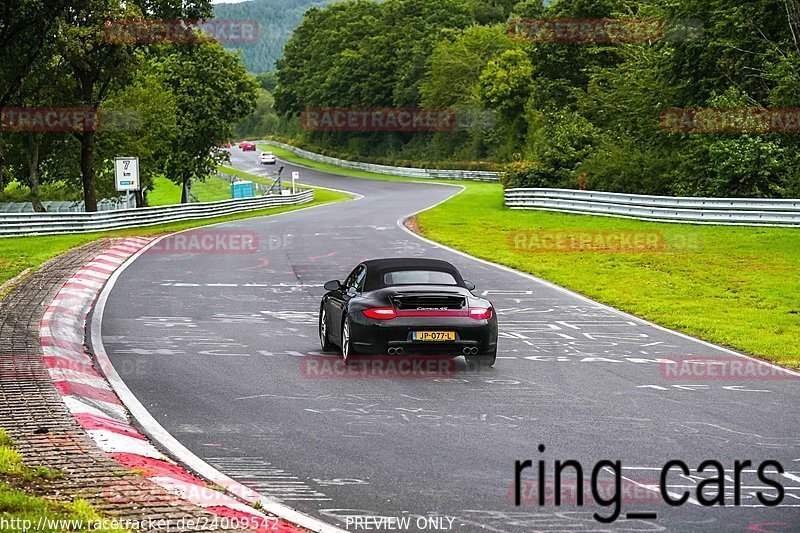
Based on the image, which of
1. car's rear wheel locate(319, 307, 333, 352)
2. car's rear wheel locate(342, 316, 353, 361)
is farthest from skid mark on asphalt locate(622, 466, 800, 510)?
car's rear wheel locate(319, 307, 333, 352)

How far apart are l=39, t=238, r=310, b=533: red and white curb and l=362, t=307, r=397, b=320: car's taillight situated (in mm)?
3188

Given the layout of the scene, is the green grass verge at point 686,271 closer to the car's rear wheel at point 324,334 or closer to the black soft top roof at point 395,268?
the black soft top roof at point 395,268

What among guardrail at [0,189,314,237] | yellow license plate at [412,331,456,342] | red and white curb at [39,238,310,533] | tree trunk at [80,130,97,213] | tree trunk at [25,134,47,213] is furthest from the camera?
tree trunk at [25,134,47,213]

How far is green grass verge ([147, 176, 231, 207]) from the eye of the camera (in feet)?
283

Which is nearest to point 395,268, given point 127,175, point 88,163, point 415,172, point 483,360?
point 483,360

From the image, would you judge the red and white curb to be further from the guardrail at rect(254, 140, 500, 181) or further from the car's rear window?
the guardrail at rect(254, 140, 500, 181)

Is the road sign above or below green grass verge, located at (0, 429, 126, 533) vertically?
above

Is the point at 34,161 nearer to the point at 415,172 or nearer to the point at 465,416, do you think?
the point at 415,172

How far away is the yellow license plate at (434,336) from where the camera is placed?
42.4 ft

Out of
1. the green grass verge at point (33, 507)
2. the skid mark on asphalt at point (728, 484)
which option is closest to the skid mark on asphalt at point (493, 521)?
the skid mark on asphalt at point (728, 484)

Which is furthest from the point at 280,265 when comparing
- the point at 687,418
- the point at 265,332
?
the point at 687,418

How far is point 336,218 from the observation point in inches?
1762

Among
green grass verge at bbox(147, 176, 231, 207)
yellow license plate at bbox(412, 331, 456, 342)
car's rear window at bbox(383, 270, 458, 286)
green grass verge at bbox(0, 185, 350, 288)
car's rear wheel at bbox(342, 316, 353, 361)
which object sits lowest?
green grass verge at bbox(147, 176, 231, 207)

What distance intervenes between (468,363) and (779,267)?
14.3 metres
